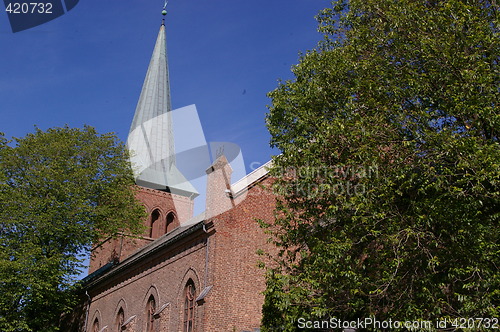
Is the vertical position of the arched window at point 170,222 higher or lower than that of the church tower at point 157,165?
lower

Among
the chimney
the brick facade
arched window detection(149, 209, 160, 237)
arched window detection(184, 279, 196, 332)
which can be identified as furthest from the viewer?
arched window detection(149, 209, 160, 237)

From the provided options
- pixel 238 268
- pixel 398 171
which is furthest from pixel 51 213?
pixel 398 171

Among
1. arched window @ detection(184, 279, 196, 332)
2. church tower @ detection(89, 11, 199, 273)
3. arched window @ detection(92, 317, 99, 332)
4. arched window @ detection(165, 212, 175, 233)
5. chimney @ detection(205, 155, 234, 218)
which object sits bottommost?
arched window @ detection(184, 279, 196, 332)

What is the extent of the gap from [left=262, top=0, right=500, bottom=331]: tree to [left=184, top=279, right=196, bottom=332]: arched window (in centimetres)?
665

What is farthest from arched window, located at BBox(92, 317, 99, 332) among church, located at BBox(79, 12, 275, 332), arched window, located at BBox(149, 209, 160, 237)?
arched window, located at BBox(149, 209, 160, 237)

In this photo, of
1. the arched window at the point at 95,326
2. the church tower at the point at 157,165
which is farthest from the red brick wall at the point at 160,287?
the church tower at the point at 157,165

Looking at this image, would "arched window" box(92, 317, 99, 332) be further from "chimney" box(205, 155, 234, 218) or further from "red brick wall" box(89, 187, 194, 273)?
"chimney" box(205, 155, 234, 218)

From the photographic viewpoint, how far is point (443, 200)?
977 centimetres

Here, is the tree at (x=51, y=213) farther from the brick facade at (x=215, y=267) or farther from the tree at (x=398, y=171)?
the tree at (x=398, y=171)

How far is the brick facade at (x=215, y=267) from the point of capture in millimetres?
17969

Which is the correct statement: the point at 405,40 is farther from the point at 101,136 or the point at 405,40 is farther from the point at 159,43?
the point at 159,43

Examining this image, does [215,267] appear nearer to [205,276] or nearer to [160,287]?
[205,276]

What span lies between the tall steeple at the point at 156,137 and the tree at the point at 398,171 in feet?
84.6

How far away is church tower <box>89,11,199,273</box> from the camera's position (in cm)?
3744
